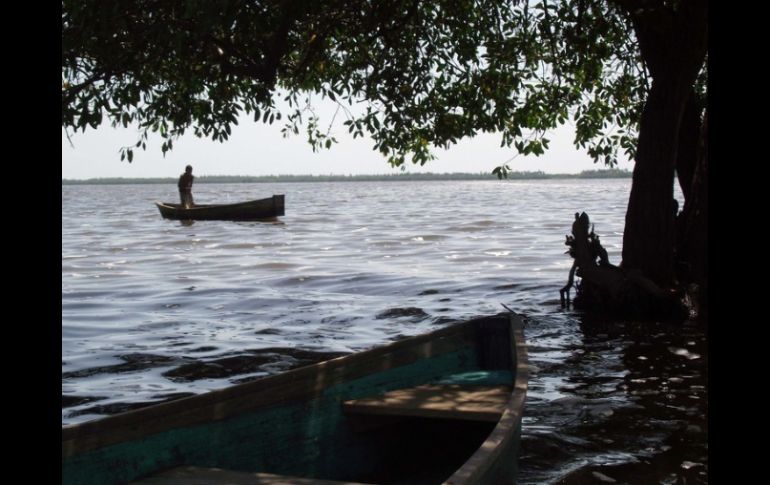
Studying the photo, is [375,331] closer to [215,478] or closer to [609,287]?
[609,287]

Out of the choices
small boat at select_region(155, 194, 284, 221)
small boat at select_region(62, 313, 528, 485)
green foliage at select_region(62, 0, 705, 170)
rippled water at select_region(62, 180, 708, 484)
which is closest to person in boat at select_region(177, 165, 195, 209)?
small boat at select_region(155, 194, 284, 221)

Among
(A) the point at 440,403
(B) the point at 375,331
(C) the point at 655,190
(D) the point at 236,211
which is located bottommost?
(B) the point at 375,331

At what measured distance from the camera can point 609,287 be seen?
14.6 meters

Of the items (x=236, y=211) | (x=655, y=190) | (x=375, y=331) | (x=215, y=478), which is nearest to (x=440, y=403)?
(x=215, y=478)

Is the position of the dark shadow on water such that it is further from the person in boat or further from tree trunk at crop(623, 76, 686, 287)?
the person in boat

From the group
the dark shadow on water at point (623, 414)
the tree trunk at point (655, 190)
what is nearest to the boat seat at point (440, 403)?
the dark shadow on water at point (623, 414)

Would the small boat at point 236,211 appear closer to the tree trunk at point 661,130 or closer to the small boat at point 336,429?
the tree trunk at point 661,130

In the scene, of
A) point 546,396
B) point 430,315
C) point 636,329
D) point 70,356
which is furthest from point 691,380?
point 70,356

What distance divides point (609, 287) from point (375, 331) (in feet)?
12.5
